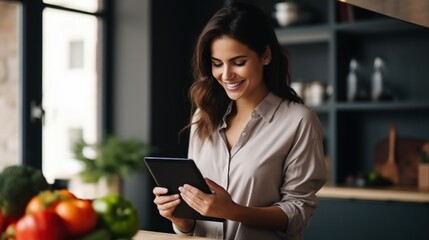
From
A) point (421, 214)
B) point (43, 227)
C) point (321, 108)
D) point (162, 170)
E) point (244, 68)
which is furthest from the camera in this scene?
point (321, 108)

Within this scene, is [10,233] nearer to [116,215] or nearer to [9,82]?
[116,215]

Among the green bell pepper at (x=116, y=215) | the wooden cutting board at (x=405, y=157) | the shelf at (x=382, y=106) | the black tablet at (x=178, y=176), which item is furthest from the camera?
the wooden cutting board at (x=405, y=157)

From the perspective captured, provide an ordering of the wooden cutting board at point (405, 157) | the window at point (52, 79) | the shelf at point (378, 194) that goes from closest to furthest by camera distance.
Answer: the shelf at point (378, 194) → the wooden cutting board at point (405, 157) → the window at point (52, 79)

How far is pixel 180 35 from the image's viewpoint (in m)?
5.38

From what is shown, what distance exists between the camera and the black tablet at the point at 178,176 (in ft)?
6.48

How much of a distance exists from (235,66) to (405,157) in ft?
8.33

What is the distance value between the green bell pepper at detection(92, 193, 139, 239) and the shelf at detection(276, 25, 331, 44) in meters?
3.21

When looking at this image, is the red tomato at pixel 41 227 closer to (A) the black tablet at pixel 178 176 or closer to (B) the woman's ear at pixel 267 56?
(A) the black tablet at pixel 178 176

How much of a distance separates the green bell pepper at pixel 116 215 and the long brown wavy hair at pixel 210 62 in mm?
847

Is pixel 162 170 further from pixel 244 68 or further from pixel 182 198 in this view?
pixel 244 68

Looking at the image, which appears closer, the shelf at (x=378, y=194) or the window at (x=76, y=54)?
the shelf at (x=378, y=194)

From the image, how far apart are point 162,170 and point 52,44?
10.0 ft

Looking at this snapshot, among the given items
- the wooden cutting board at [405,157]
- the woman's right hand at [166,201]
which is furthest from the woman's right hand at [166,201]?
the wooden cutting board at [405,157]

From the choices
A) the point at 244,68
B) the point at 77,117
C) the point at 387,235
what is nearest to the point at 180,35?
the point at 77,117
